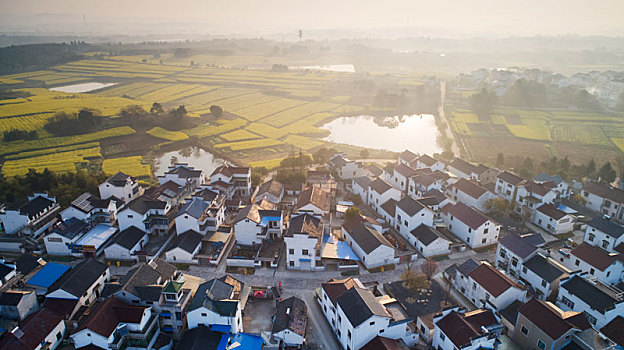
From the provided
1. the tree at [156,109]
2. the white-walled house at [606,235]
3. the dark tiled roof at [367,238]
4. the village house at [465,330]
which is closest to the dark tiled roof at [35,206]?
the dark tiled roof at [367,238]

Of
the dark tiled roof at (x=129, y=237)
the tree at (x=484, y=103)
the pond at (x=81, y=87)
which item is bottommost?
the dark tiled roof at (x=129, y=237)

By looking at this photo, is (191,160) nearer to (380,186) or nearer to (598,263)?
(380,186)

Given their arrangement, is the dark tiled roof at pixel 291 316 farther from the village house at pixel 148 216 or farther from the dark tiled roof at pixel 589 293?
the dark tiled roof at pixel 589 293

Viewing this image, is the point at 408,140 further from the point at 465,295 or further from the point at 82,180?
the point at 82,180

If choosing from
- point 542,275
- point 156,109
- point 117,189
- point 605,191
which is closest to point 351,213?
A: point 542,275

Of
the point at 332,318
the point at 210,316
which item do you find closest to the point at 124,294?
the point at 210,316

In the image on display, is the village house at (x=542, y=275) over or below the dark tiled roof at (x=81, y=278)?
below
